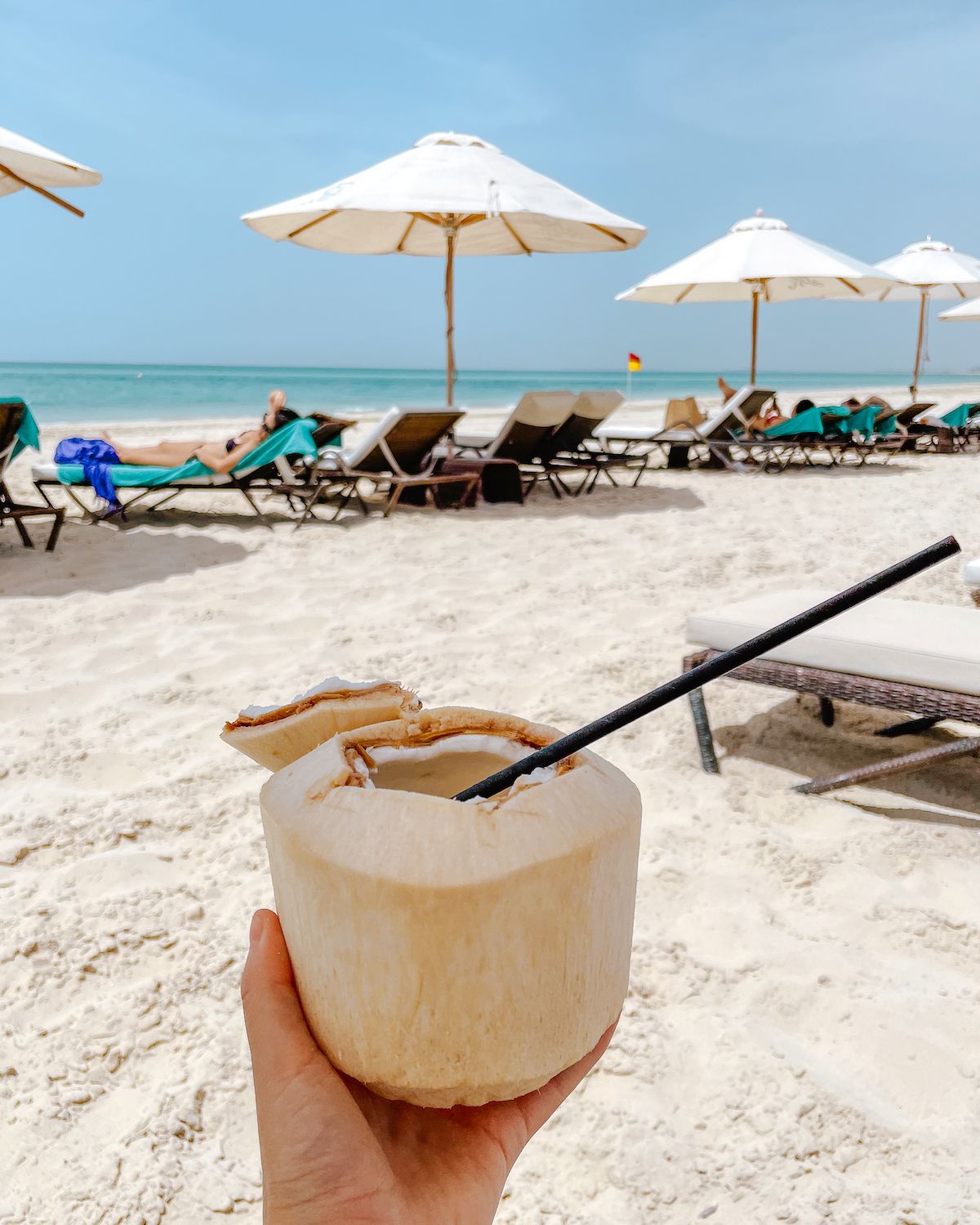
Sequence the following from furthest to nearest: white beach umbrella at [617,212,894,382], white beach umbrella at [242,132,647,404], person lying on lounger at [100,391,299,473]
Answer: white beach umbrella at [617,212,894,382], white beach umbrella at [242,132,647,404], person lying on lounger at [100,391,299,473]

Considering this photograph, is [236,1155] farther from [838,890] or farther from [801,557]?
[801,557]

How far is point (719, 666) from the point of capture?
569 mm

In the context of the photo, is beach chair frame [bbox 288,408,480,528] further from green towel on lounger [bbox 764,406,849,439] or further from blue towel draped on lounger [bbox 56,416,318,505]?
green towel on lounger [bbox 764,406,849,439]

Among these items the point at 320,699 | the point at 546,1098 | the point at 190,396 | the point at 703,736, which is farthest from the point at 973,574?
the point at 190,396

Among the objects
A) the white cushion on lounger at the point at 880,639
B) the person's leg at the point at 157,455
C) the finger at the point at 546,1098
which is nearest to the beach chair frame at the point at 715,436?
the person's leg at the point at 157,455

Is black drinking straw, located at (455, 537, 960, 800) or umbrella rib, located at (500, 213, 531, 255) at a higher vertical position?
umbrella rib, located at (500, 213, 531, 255)

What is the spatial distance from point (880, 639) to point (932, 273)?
13256mm

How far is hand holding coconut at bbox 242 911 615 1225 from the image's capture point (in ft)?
2.02

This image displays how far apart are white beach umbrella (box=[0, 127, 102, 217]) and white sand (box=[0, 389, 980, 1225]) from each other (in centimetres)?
262

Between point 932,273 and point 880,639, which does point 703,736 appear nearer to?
point 880,639

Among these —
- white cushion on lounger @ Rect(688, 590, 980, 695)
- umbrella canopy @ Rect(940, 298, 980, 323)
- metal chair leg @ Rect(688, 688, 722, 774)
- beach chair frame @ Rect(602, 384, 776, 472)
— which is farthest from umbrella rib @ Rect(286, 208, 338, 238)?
umbrella canopy @ Rect(940, 298, 980, 323)

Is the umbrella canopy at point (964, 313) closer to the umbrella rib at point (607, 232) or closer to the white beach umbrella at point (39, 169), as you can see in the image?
the umbrella rib at point (607, 232)

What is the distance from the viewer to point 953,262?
13.6 m

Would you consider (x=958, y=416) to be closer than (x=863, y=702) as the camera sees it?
No
